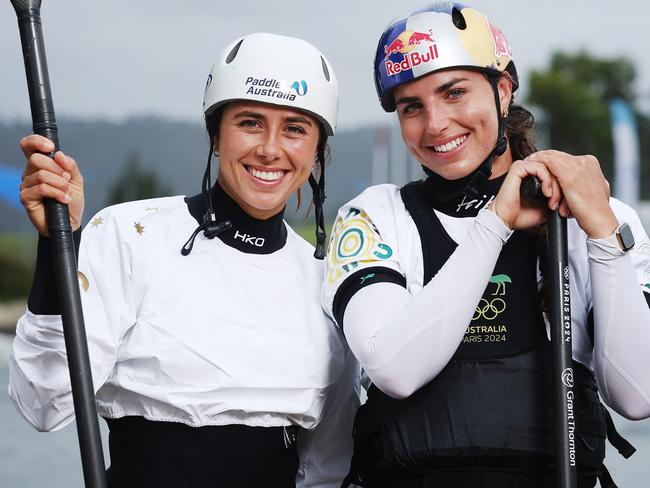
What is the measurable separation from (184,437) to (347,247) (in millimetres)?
632

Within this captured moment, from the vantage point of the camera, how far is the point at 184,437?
2500 millimetres

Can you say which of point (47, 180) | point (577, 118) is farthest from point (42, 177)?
point (577, 118)

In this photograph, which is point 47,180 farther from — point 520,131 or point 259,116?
point 520,131

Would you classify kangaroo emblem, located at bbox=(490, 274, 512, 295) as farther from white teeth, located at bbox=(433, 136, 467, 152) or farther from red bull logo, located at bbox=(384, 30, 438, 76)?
red bull logo, located at bbox=(384, 30, 438, 76)

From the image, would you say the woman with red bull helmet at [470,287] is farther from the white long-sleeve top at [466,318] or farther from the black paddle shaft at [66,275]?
the black paddle shaft at [66,275]

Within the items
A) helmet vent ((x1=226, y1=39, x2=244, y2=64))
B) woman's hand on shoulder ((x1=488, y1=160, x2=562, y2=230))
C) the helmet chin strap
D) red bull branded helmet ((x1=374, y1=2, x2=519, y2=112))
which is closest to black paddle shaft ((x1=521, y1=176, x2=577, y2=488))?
woman's hand on shoulder ((x1=488, y1=160, x2=562, y2=230))

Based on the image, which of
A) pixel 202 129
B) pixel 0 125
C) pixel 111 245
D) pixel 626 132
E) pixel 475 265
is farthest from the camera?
pixel 626 132

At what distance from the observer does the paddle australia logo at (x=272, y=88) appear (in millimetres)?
2639

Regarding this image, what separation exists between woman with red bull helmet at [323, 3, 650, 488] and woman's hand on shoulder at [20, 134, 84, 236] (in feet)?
2.29

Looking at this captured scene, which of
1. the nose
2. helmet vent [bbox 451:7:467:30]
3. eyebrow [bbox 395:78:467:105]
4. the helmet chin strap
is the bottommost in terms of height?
the helmet chin strap

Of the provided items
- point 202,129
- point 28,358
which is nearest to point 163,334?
point 28,358

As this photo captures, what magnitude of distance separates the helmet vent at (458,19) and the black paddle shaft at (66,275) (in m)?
1.08

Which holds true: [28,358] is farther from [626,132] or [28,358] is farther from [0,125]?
[626,132]

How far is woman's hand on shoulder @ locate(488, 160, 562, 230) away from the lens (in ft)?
7.37
